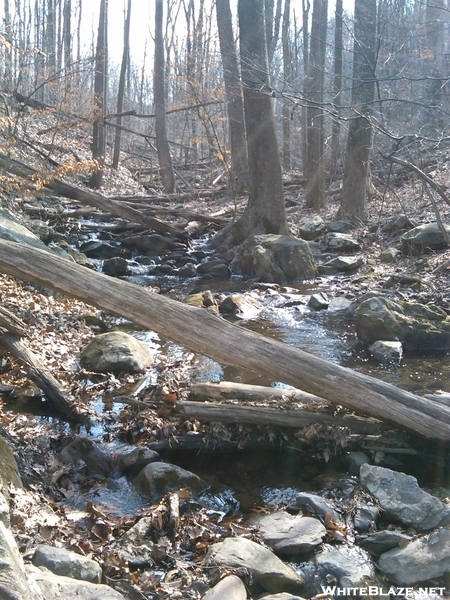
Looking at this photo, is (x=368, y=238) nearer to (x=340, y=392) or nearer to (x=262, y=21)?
(x=262, y=21)

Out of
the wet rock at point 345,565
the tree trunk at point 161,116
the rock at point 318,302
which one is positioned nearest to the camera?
the wet rock at point 345,565

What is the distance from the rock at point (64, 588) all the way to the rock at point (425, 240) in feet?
32.9

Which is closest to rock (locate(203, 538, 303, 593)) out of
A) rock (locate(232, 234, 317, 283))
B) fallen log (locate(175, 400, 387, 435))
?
fallen log (locate(175, 400, 387, 435))

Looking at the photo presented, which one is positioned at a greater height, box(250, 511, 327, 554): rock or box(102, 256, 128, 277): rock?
box(102, 256, 128, 277): rock

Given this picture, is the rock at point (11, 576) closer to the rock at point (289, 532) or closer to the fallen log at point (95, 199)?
the rock at point (289, 532)

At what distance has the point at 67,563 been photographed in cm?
282

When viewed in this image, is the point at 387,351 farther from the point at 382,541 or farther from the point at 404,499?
the point at 382,541

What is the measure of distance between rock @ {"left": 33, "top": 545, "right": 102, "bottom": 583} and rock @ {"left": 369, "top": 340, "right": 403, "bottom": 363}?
5.01 metres

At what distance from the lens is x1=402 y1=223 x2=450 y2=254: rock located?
11.2 meters

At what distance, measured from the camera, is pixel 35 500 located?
11.8 feet

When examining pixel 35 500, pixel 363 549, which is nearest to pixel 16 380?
pixel 35 500

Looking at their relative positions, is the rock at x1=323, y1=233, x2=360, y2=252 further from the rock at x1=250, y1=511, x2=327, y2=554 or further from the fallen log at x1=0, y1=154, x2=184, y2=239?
the rock at x1=250, y1=511, x2=327, y2=554

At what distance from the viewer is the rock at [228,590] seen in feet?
9.23

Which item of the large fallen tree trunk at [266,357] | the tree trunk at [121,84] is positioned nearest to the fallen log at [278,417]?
the large fallen tree trunk at [266,357]
